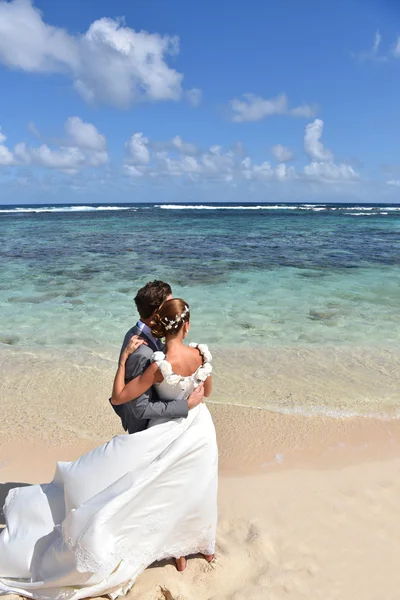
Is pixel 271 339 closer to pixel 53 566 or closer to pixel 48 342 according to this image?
pixel 48 342

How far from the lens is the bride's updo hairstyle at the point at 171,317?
10.3 feet

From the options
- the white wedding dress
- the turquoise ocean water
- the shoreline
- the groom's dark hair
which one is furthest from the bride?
the turquoise ocean water

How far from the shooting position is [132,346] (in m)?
3.25

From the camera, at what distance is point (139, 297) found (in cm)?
336

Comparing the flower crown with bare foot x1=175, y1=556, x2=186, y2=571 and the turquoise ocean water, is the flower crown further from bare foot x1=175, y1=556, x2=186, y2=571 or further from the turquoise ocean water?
the turquoise ocean water

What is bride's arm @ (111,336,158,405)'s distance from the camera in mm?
3104

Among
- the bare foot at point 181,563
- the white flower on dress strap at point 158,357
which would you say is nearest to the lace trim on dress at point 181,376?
the white flower on dress strap at point 158,357

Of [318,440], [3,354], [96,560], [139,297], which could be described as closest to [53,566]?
[96,560]

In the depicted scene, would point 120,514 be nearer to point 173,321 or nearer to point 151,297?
point 173,321

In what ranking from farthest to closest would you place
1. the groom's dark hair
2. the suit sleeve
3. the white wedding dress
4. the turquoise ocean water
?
the turquoise ocean water → the groom's dark hair → the suit sleeve → the white wedding dress

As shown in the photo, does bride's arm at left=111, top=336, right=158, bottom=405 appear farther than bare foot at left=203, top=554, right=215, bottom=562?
No

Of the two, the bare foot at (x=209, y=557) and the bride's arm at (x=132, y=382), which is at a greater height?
the bride's arm at (x=132, y=382)

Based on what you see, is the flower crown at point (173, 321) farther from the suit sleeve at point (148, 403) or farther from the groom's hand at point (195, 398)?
the groom's hand at point (195, 398)

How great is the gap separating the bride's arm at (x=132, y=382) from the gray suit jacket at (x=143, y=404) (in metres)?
0.04
